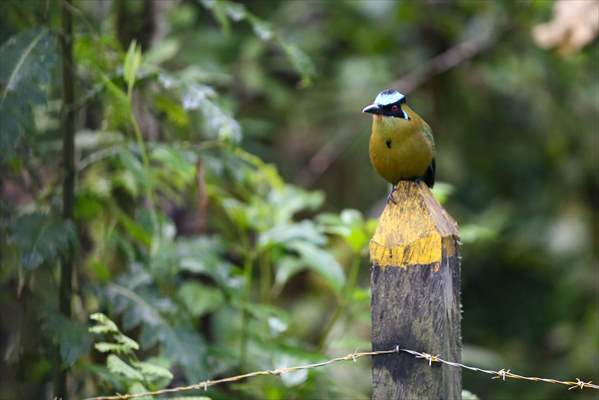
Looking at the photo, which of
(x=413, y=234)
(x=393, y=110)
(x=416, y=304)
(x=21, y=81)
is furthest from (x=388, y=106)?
(x=21, y=81)

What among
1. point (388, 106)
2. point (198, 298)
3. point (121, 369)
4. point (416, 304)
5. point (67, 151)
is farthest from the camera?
point (198, 298)

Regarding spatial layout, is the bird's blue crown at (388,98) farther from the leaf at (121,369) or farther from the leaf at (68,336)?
the leaf at (68,336)

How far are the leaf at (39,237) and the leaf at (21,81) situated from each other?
25 cm

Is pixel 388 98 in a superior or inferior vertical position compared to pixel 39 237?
superior

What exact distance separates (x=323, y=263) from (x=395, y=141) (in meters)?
0.98

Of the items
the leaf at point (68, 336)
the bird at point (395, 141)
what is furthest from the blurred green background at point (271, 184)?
the bird at point (395, 141)

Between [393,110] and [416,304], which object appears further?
[393,110]

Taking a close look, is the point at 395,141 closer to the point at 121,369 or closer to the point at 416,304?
the point at 416,304

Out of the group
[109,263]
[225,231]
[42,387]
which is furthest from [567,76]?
[42,387]

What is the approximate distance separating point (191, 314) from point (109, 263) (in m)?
0.68

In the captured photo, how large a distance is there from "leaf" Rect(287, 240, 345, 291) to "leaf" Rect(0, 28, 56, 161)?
1221mm

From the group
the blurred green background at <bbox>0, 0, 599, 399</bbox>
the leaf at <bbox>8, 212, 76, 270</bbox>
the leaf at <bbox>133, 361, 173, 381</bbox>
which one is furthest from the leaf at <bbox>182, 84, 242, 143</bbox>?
the leaf at <bbox>133, 361, 173, 381</bbox>

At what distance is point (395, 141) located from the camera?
8.96 feet

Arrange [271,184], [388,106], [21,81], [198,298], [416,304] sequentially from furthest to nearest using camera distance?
[271,184], [198,298], [21,81], [388,106], [416,304]
